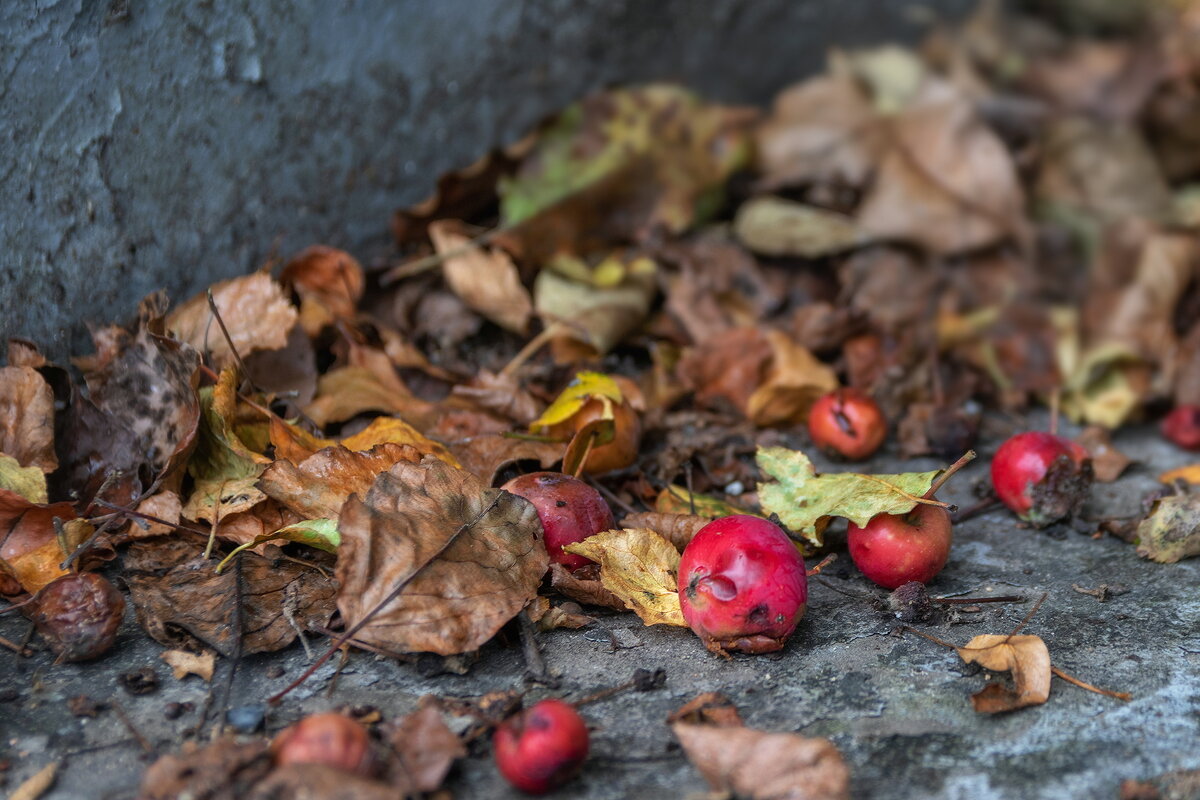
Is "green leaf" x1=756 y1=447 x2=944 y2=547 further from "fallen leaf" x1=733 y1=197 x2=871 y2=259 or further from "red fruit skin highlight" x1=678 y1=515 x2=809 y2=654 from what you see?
"fallen leaf" x1=733 y1=197 x2=871 y2=259

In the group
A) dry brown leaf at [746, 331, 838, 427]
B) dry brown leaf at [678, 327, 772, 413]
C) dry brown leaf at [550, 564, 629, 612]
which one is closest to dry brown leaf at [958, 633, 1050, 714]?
dry brown leaf at [550, 564, 629, 612]

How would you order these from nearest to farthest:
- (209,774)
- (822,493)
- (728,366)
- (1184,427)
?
(209,774) → (822,493) → (1184,427) → (728,366)

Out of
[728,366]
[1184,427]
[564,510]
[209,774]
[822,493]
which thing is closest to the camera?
[209,774]

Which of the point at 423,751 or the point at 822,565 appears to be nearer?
the point at 423,751

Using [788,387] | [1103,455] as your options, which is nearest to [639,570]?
[788,387]

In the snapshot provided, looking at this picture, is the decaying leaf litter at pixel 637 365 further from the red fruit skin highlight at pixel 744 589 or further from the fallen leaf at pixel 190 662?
the red fruit skin highlight at pixel 744 589

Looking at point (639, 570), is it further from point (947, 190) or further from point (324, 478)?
point (947, 190)
